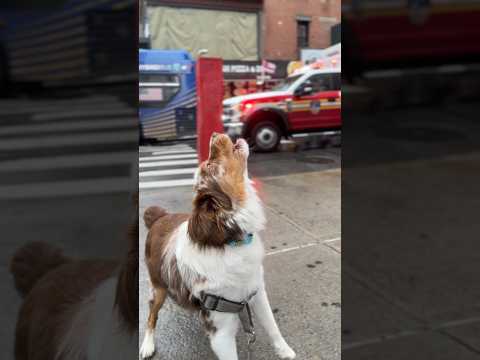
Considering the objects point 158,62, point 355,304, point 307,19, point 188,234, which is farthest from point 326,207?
point 307,19

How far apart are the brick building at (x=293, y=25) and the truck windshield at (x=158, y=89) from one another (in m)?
11.9

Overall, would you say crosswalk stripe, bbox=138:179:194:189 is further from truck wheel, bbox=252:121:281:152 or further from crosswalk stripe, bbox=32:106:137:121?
crosswalk stripe, bbox=32:106:137:121

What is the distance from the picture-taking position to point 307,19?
932 inches

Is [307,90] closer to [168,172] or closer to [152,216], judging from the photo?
[168,172]

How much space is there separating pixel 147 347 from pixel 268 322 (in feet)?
2.68

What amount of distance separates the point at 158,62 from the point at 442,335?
12.1m

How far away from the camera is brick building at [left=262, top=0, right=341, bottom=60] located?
2323cm

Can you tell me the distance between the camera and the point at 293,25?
23.5 meters

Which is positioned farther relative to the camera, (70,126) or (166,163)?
(166,163)

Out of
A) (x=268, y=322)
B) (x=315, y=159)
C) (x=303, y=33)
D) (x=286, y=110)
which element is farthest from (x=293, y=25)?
(x=268, y=322)

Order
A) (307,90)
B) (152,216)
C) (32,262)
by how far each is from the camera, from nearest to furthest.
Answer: (32,262) → (152,216) → (307,90)

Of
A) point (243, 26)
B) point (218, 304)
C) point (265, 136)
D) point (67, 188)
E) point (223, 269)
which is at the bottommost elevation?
point (218, 304)

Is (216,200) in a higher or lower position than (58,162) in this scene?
lower

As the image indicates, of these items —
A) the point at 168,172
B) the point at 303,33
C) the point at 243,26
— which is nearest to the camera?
the point at 168,172
